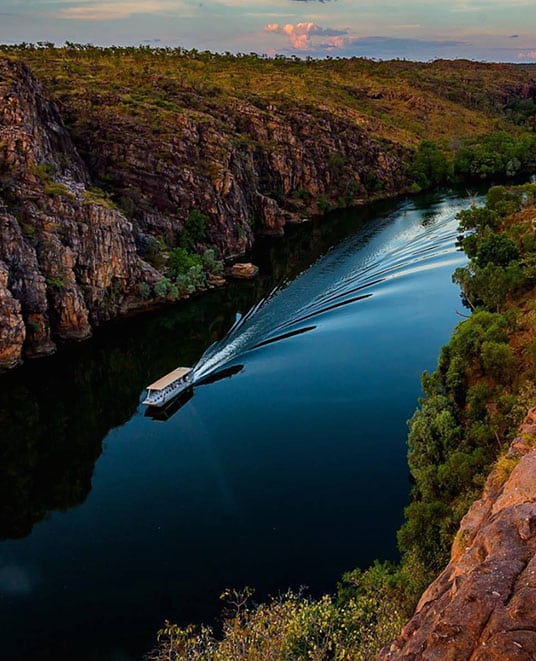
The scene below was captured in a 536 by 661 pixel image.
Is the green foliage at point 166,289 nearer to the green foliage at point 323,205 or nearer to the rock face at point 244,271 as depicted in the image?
the rock face at point 244,271

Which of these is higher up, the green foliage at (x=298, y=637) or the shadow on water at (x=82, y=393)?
the green foliage at (x=298, y=637)

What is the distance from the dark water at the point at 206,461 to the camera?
1264 inches

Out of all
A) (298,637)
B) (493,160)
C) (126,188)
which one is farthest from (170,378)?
(493,160)

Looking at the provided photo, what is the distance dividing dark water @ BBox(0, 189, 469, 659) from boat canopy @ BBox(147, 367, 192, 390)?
2.46 metres

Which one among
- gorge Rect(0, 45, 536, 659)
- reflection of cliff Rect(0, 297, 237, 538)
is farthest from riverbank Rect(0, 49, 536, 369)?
reflection of cliff Rect(0, 297, 237, 538)

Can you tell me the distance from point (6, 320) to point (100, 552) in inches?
1107

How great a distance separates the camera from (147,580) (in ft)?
107

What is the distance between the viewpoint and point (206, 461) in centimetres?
4338

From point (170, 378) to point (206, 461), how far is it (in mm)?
12299

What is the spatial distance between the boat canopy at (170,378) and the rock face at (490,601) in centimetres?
3673

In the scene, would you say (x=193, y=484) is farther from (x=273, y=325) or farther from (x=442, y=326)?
(x=442, y=326)

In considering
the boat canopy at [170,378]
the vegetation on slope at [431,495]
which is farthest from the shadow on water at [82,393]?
the vegetation on slope at [431,495]

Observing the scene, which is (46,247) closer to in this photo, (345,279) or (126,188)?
(126,188)

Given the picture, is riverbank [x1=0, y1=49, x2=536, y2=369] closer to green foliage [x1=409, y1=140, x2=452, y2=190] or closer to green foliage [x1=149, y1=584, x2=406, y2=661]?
green foliage [x1=409, y1=140, x2=452, y2=190]
